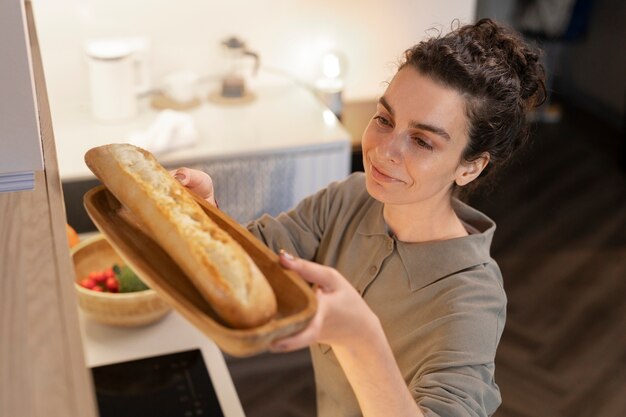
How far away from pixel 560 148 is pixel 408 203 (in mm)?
3508

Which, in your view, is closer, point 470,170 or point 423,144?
point 423,144

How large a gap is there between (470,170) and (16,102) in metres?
0.80

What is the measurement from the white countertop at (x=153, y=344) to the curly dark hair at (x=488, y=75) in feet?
2.42

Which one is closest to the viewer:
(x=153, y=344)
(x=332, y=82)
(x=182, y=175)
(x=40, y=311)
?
(x=40, y=311)

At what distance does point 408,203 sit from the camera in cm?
128

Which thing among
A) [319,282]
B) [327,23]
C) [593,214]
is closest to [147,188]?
[319,282]

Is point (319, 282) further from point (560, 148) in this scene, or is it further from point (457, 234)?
point (560, 148)

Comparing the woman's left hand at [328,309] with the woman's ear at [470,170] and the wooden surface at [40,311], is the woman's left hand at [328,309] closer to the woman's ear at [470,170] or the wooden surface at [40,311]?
the wooden surface at [40,311]

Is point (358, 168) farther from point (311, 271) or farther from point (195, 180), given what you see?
point (311, 271)

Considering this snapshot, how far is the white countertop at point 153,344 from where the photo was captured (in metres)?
1.69

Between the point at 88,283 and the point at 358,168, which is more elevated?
the point at 88,283

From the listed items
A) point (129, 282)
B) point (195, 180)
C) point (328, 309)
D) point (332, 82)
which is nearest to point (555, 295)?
point (332, 82)

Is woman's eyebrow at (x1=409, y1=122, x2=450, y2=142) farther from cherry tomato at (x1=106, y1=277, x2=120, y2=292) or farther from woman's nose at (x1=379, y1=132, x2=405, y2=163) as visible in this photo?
cherry tomato at (x1=106, y1=277, x2=120, y2=292)

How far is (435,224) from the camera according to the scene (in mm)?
1361
